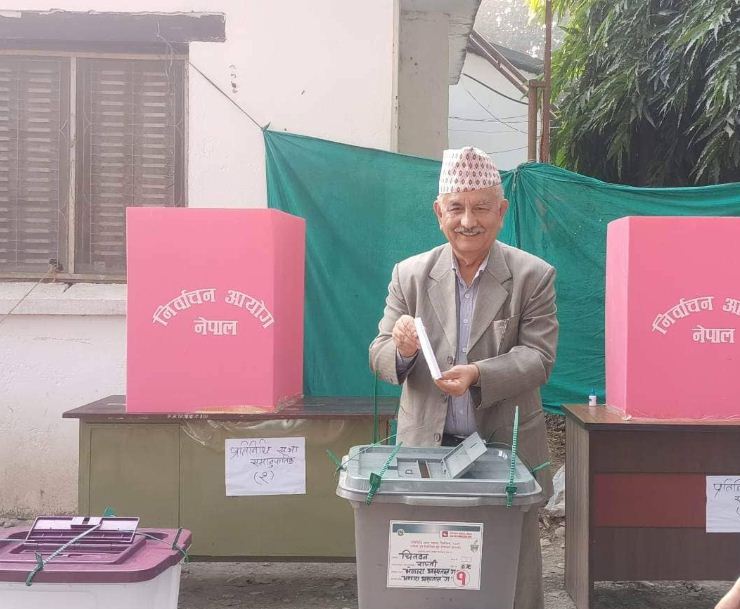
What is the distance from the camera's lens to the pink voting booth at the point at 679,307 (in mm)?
3430

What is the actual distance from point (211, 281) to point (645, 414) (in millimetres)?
1924

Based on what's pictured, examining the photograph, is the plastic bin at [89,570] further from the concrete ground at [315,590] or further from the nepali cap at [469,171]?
the concrete ground at [315,590]

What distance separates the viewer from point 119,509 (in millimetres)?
3682

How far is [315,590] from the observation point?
4137mm

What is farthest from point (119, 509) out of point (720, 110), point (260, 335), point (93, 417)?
point (720, 110)

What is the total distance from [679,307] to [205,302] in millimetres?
1997

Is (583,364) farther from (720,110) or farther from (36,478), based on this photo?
(36,478)

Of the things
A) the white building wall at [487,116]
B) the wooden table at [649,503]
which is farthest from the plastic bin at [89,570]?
the white building wall at [487,116]

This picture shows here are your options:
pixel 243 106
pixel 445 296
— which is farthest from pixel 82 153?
pixel 445 296

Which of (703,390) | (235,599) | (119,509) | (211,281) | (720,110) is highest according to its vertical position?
(720,110)

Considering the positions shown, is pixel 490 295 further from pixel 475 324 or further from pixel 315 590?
pixel 315 590

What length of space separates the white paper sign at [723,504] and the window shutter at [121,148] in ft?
11.4

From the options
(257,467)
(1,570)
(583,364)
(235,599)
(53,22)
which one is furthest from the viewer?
(53,22)

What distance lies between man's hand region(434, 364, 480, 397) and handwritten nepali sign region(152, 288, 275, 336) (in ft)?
4.27
